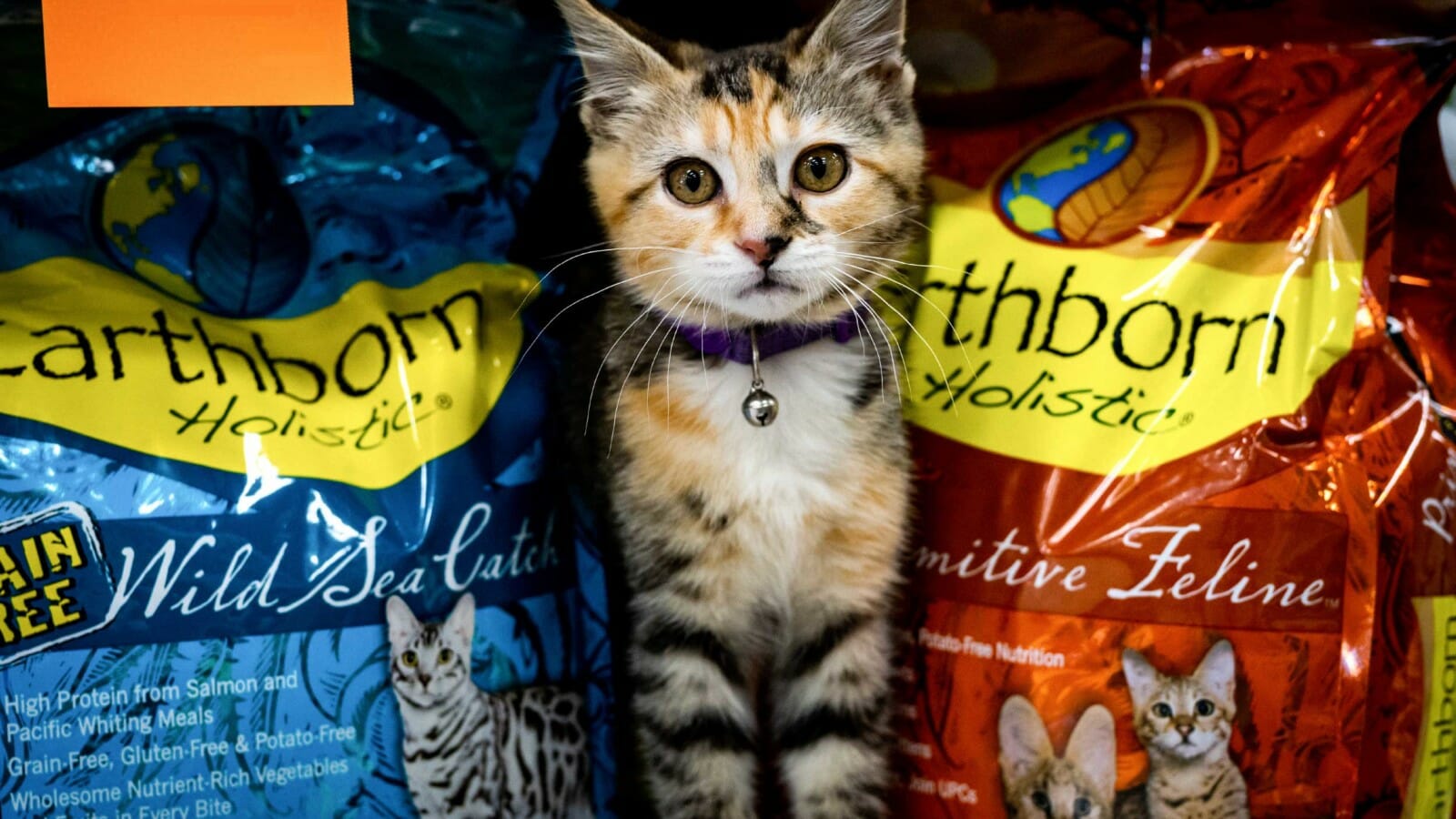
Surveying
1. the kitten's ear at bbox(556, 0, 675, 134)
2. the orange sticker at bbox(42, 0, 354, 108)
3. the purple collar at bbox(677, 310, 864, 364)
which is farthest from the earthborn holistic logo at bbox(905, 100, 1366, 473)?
the orange sticker at bbox(42, 0, 354, 108)

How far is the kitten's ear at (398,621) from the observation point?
2.84 ft

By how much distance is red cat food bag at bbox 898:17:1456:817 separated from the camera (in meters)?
0.83

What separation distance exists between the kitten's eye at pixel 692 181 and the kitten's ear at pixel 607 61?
85mm

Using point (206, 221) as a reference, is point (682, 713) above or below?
below

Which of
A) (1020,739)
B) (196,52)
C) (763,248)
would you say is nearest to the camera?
(196,52)

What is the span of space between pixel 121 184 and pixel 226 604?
416 millimetres

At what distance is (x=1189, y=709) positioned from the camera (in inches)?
32.4

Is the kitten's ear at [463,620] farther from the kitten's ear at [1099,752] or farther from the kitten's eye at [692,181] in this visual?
the kitten's ear at [1099,752]

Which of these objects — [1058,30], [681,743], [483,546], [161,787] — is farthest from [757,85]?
[161,787]

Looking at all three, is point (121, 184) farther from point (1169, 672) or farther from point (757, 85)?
point (1169, 672)

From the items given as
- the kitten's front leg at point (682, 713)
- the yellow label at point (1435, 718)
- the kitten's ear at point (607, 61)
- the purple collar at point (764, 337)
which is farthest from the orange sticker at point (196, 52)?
the yellow label at point (1435, 718)

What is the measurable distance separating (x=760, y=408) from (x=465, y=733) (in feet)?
1.26

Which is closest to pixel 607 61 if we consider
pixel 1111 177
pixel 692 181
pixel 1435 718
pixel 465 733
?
pixel 692 181

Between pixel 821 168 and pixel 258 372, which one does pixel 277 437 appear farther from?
pixel 821 168
